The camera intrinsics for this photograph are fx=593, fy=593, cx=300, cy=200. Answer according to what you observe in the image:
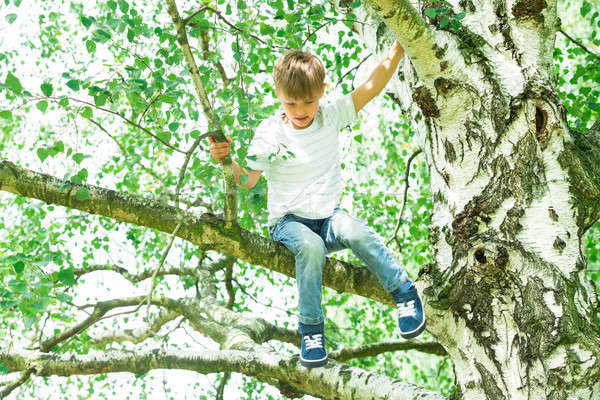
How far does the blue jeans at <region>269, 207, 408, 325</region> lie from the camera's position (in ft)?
8.35

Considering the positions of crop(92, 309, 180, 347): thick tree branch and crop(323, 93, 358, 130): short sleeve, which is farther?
crop(92, 309, 180, 347): thick tree branch

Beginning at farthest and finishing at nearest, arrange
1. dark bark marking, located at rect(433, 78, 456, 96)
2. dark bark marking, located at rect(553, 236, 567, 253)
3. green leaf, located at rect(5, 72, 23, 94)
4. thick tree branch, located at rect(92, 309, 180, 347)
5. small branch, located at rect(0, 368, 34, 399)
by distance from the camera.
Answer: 1. thick tree branch, located at rect(92, 309, 180, 347)
2. small branch, located at rect(0, 368, 34, 399)
3. dark bark marking, located at rect(433, 78, 456, 96)
4. dark bark marking, located at rect(553, 236, 567, 253)
5. green leaf, located at rect(5, 72, 23, 94)

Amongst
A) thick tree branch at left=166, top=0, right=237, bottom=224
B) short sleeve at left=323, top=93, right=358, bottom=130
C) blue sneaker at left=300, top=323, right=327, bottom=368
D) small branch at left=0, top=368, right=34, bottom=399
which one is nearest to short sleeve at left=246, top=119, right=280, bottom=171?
short sleeve at left=323, top=93, right=358, bottom=130

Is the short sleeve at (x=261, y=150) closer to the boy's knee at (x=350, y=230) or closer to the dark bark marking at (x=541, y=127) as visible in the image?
the boy's knee at (x=350, y=230)

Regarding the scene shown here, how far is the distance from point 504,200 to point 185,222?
1306mm

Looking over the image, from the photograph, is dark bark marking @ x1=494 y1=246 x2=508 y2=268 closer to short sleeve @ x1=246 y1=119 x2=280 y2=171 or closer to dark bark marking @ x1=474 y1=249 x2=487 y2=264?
dark bark marking @ x1=474 y1=249 x2=487 y2=264

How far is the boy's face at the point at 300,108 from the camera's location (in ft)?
9.07

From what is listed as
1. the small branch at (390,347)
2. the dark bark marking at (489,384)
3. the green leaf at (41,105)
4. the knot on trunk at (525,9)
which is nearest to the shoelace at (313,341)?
the dark bark marking at (489,384)

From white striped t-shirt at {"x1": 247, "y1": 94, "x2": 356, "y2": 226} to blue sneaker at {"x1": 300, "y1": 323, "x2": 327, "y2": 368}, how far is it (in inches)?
21.8

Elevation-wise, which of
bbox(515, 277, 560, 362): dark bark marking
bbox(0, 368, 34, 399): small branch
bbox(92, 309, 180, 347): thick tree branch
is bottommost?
bbox(515, 277, 560, 362): dark bark marking

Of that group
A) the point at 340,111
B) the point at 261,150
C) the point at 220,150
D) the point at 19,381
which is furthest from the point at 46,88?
the point at 19,381

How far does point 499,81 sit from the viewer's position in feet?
8.24

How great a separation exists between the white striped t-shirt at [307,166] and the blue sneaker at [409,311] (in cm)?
55

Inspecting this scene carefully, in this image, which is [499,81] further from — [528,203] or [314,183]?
[314,183]
